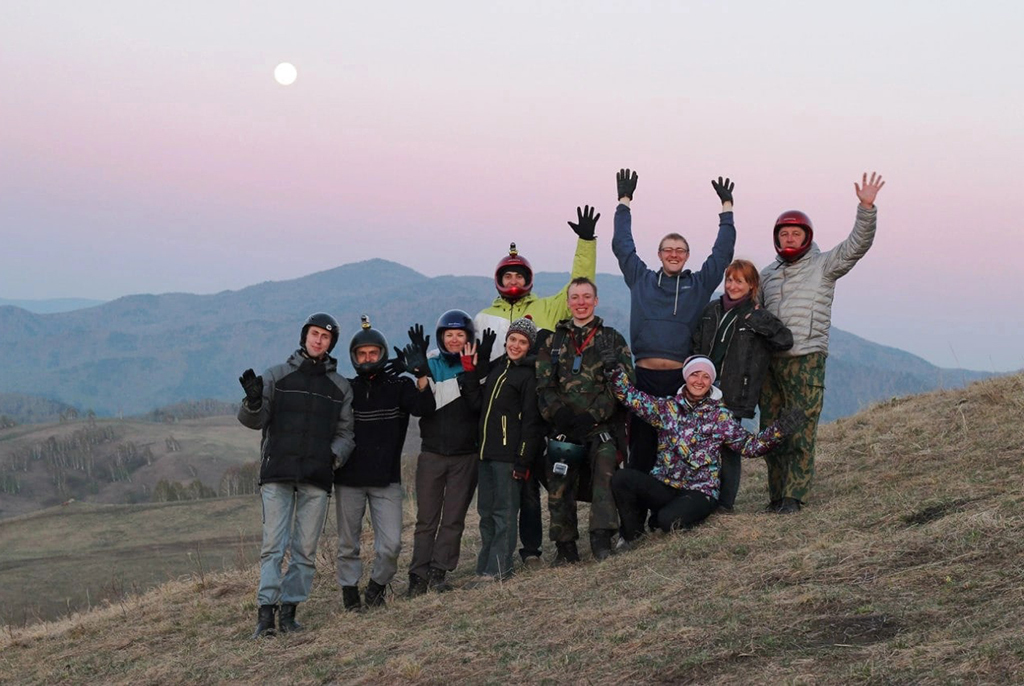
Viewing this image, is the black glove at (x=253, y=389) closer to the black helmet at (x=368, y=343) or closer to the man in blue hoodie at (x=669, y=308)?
the black helmet at (x=368, y=343)

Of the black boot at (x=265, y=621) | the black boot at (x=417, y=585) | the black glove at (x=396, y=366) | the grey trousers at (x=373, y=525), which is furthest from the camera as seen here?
the black boot at (x=417, y=585)

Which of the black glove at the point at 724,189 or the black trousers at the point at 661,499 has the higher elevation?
the black glove at the point at 724,189

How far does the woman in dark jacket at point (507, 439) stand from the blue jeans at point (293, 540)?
4.73 ft

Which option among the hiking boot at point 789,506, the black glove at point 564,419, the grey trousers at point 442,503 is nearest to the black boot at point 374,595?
the grey trousers at point 442,503

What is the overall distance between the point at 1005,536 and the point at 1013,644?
73.5 inches

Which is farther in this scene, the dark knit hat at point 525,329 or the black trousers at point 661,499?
the dark knit hat at point 525,329

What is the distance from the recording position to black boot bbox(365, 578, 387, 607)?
8492 mm

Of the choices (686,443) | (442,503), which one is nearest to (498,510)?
(442,503)

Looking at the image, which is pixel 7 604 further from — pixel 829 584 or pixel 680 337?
pixel 829 584

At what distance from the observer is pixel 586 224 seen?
9.05 meters

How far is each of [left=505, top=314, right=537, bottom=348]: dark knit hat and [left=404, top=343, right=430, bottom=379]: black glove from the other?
0.78 metres

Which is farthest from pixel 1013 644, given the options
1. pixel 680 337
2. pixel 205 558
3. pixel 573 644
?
pixel 205 558

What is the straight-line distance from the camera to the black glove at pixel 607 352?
814cm

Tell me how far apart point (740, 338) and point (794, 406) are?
2.60ft
